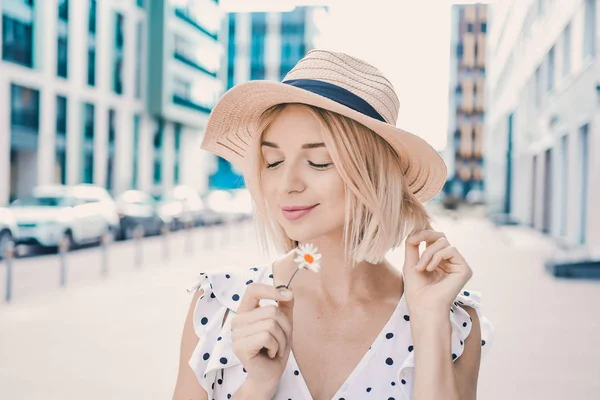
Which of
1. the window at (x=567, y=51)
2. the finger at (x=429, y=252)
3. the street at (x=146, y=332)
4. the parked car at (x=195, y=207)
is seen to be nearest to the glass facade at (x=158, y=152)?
the parked car at (x=195, y=207)

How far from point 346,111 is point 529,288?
10386 mm

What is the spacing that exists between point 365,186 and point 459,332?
48cm

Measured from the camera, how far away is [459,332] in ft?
6.05

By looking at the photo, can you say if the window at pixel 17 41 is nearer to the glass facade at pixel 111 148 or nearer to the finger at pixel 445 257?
the glass facade at pixel 111 148

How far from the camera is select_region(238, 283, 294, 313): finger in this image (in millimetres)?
1460

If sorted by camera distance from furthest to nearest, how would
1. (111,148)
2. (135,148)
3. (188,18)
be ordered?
1. (188,18)
2. (135,148)
3. (111,148)

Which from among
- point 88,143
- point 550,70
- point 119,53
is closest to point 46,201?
point 88,143

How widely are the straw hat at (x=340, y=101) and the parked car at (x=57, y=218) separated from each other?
46.2 feet

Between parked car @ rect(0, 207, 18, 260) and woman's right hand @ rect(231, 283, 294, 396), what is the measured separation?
13969 mm

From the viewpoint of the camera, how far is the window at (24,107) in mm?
25125

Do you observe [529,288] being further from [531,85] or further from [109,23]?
[109,23]

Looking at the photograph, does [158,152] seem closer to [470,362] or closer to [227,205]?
[227,205]

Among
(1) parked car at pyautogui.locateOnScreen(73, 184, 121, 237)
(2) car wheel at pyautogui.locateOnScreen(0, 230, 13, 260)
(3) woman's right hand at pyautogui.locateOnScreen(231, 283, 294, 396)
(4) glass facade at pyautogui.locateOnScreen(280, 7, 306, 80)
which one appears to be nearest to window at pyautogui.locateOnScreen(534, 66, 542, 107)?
(1) parked car at pyautogui.locateOnScreen(73, 184, 121, 237)

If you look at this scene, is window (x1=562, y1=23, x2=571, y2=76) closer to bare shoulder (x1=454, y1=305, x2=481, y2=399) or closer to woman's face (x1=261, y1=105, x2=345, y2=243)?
bare shoulder (x1=454, y1=305, x2=481, y2=399)
